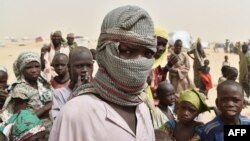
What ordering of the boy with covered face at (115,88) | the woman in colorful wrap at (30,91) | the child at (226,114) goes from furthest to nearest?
the woman in colorful wrap at (30,91), the child at (226,114), the boy with covered face at (115,88)

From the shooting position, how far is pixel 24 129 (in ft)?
10.3

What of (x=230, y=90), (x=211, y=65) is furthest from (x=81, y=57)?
(x=211, y=65)

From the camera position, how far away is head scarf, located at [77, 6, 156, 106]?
1.86 meters

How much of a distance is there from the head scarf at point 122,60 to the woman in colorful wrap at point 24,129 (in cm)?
141

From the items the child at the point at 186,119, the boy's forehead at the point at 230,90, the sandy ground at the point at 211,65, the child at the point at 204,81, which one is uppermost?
the boy's forehead at the point at 230,90

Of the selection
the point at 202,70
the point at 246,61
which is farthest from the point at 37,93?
the point at 246,61

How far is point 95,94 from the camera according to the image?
1.89 m

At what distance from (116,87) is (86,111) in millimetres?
183

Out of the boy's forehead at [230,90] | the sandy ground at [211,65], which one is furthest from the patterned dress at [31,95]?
the sandy ground at [211,65]

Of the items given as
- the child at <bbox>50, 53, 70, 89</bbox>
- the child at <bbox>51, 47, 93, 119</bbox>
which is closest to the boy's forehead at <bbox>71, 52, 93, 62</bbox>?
the child at <bbox>51, 47, 93, 119</bbox>

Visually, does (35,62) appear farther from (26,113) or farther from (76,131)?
(76,131)

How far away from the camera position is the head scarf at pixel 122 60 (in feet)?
6.10

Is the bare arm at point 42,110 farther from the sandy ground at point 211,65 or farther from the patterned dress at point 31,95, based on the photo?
the sandy ground at point 211,65

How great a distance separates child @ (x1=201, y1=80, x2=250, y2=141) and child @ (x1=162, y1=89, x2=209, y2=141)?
0.24 metres
